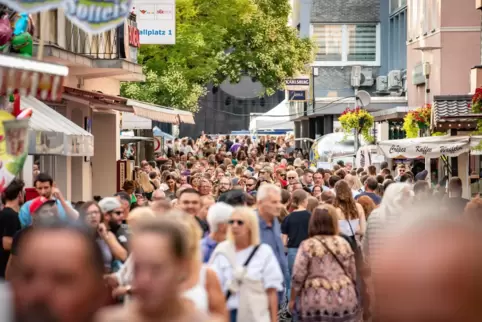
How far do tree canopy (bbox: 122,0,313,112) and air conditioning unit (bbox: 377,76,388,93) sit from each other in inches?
285

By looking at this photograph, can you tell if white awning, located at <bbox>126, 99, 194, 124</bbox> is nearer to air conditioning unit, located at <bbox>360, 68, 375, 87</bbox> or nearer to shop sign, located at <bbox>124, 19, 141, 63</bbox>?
shop sign, located at <bbox>124, 19, 141, 63</bbox>

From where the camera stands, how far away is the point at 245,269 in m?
8.79

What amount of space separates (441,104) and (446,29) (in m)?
14.0

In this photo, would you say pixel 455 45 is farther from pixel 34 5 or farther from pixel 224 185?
pixel 34 5

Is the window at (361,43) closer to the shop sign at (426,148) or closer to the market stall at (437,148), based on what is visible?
the market stall at (437,148)

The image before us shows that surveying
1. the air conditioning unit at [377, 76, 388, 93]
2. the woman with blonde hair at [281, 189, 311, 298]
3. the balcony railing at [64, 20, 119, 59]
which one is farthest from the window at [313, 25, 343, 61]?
the woman with blonde hair at [281, 189, 311, 298]

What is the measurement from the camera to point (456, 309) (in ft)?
6.56

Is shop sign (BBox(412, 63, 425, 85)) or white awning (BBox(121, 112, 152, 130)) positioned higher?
shop sign (BBox(412, 63, 425, 85))

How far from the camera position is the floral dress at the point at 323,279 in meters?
10.3

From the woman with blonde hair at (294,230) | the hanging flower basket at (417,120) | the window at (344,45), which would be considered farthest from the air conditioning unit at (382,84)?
the woman with blonde hair at (294,230)

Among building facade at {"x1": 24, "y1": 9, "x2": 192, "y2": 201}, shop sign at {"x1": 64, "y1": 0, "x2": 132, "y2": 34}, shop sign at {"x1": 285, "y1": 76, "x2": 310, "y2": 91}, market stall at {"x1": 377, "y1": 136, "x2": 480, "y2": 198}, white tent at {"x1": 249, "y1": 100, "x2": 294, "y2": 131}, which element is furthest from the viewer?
white tent at {"x1": 249, "y1": 100, "x2": 294, "y2": 131}

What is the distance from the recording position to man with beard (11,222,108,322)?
285 cm

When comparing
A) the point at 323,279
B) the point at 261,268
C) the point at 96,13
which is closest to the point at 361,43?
the point at 323,279

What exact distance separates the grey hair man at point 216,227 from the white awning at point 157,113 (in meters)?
13.0
